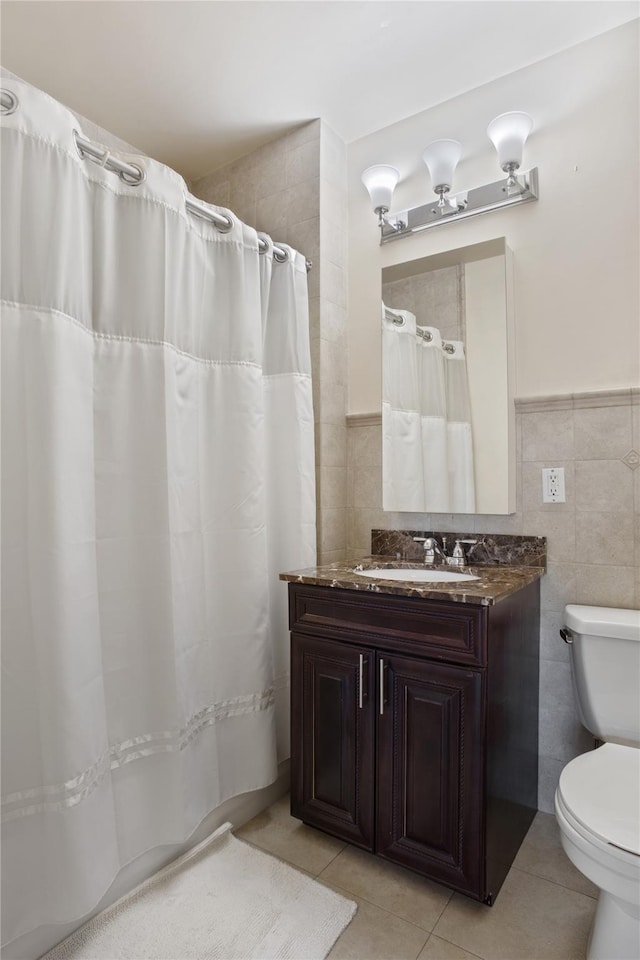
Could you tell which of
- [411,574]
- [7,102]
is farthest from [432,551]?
[7,102]

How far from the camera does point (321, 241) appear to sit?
7.15 ft

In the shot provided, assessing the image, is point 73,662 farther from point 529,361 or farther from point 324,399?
point 529,361

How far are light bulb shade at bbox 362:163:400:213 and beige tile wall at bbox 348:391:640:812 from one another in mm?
956

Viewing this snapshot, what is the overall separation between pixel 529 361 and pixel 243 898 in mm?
A: 1842

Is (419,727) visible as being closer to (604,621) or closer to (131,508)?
(604,621)

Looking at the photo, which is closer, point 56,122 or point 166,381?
point 56,122

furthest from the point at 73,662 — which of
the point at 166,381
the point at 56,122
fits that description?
the point at 56,122

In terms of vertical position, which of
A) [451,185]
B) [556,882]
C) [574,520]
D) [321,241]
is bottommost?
[556,882]

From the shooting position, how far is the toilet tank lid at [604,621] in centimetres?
148

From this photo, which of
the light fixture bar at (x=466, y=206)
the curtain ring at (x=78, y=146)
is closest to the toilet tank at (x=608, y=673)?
the light fixture bar at (x=466, y=206)

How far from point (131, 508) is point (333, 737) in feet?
3.00

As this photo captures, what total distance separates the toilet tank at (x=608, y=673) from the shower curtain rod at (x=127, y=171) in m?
1.63

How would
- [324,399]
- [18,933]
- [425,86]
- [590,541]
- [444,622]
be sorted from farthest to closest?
[324,399], [425,86], [590,541], [444,622], [18,933]

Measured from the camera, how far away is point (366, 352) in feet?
7.45
